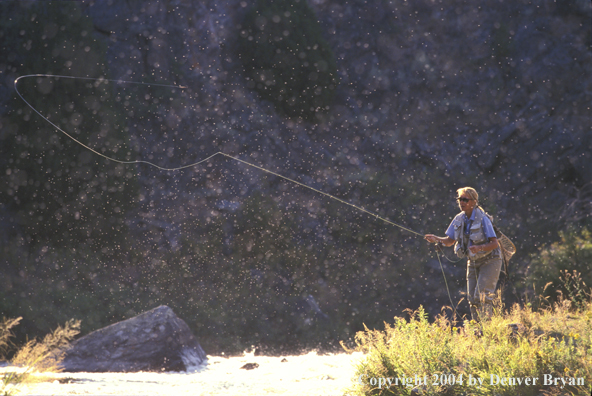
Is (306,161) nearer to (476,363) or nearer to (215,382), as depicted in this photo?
(215,382)

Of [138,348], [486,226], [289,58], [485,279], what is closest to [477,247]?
[486,226]

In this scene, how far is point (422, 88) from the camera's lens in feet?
71.1

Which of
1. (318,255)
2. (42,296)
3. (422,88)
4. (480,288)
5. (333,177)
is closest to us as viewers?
(480,288)

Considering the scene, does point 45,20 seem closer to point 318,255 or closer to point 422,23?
point 318,255

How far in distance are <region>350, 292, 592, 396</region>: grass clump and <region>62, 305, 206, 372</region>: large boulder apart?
4.49 meters

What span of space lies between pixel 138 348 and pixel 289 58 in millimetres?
13700

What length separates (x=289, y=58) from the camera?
20.2 meters

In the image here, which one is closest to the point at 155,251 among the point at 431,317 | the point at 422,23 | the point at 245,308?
the point at 245,308

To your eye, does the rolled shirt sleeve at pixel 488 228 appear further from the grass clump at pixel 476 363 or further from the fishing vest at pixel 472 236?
the grass clump at pixel 476 363

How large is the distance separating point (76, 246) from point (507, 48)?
17.3 meters

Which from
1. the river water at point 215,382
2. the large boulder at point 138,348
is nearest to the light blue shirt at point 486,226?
the river water at point 215,382

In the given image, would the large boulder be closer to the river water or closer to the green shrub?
the river water

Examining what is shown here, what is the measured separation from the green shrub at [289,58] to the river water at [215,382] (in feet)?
41.8

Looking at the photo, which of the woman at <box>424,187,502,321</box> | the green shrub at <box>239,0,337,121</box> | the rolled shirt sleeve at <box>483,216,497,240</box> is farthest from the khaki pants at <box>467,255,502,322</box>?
the green shrub at <box>239,0,337,121</box>
